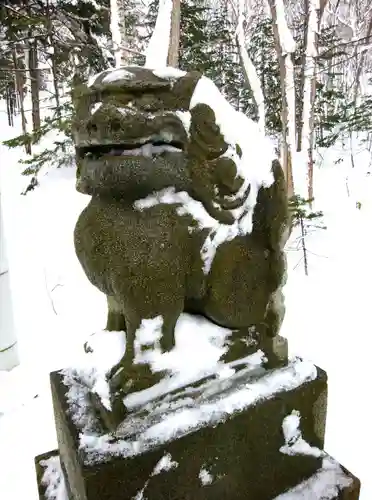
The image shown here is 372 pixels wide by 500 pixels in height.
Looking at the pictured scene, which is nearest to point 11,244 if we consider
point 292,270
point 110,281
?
point 292,270

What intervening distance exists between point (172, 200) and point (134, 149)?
16 cm

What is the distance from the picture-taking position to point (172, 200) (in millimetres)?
1067

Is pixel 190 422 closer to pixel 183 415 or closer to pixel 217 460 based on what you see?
pixel 183 415

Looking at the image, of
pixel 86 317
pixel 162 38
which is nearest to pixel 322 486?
pixel 86 317

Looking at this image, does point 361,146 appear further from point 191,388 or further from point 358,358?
point 191,388

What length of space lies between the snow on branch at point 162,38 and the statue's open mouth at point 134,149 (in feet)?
9.71

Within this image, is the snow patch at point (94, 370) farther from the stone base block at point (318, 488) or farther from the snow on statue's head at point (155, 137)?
the snow on statue's head at point (155, 137)

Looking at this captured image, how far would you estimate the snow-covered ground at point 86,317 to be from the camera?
217cm

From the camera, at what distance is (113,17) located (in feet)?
13.4

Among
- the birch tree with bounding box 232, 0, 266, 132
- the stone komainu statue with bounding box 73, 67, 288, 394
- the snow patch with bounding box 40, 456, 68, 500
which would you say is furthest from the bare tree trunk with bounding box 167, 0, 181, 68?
the snow patch with bounding box 40, 456, 68, 500

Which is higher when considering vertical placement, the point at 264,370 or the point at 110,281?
the point at 110,281

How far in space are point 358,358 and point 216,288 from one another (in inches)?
78.0

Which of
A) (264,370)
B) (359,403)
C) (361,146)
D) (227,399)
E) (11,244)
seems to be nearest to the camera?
(227,399)

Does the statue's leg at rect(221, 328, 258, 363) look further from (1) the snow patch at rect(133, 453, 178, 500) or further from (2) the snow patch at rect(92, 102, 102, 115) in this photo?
(2) the snow patch at rect(92, 102, 102, 115)
